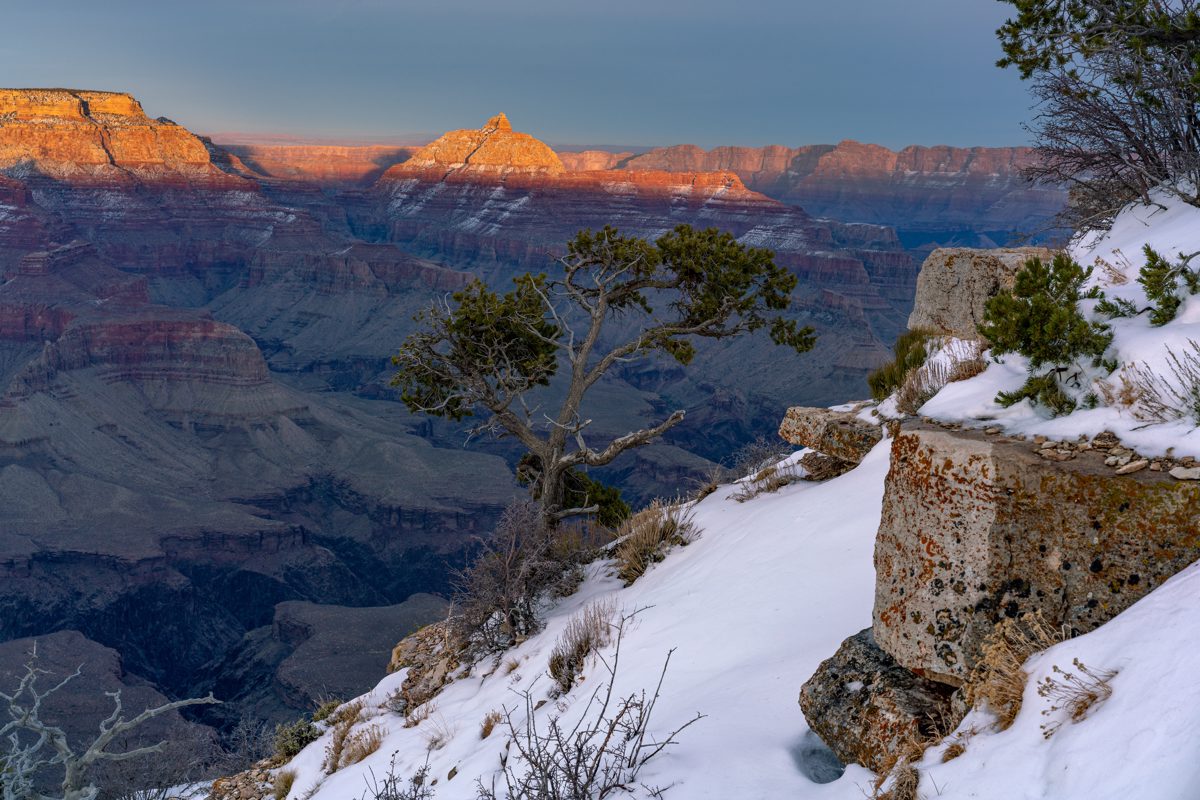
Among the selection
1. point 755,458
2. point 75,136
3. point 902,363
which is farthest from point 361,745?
point 75,136

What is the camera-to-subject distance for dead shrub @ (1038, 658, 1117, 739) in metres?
3.29

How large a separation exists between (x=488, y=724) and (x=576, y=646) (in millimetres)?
1010

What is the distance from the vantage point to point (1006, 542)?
4094 millimetres

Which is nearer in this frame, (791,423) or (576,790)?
(576,790)

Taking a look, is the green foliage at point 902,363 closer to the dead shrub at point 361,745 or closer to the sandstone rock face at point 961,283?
the sandstone rock face at point 961,283

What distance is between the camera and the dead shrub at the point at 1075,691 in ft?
10.8

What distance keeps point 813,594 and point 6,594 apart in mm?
84519

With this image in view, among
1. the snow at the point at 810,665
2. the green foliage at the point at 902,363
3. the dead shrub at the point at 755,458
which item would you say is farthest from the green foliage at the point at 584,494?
the green foliage at the point at 902,363

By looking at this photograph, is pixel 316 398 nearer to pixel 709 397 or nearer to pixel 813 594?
pixel 709 397

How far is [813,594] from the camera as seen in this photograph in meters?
6.46

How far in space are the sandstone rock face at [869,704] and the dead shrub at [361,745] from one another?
5.38 meters

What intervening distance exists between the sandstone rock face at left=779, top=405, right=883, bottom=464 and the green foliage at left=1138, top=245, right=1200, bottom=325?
15.2 feet

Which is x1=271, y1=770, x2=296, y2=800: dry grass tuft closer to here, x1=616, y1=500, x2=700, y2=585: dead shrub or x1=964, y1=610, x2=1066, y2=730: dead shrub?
x1=616, y1=500, x2=700, y2=585: dead shrub

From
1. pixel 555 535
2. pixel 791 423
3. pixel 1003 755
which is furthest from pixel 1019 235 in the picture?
pixel 1003 755
